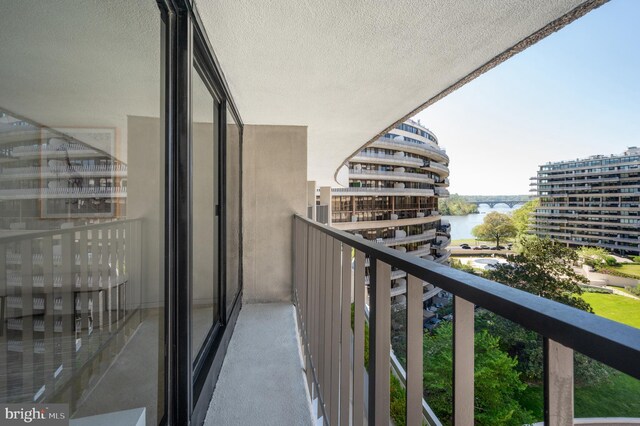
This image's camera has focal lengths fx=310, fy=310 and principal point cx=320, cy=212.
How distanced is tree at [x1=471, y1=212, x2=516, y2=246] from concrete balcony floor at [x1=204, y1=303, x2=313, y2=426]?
12099 millimetres

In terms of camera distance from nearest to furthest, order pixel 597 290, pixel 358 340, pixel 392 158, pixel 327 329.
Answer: pixel 358 340
pixel 327 329
pixel 597 290
pixel 392 158

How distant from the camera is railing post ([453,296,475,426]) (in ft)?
Result: 1.77

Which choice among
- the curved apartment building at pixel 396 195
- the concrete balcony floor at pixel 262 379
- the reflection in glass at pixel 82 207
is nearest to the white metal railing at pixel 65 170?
the reflection in glass at pixel 82 207

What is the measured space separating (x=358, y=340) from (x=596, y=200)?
21.0 ft

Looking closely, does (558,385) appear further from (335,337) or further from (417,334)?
(335,337)

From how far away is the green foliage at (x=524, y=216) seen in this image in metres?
8.95

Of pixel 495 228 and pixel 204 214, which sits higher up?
pixel 204 214

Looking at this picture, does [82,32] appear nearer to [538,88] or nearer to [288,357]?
[288,357]

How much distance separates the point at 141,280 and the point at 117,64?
2.60 ft

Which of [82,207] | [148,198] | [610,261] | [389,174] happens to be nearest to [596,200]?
[610,261]

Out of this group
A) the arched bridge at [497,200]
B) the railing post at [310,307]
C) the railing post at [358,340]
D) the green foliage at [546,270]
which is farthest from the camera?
the arched bridge at [497,200]

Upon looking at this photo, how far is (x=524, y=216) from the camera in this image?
10820 millimetres

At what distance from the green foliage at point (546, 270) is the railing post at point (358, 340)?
5.15 m

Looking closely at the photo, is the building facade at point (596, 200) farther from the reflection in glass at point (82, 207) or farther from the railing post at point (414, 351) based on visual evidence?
the reflection in glass at point (82, 207)
